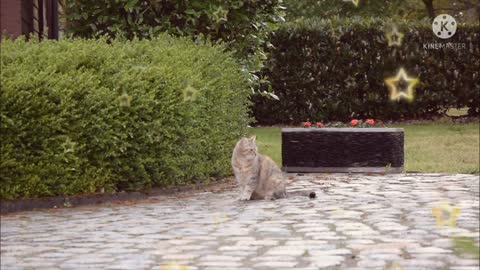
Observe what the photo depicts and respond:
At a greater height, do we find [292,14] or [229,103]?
[292,14]

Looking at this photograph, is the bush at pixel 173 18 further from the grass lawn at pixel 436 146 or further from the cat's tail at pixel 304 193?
the cat's tail at pixel 304 193

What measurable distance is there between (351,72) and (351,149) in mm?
10656

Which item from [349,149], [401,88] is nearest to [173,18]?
[349,149]

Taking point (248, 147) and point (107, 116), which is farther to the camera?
point (248, 147)

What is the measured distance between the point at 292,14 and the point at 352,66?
15051 mm

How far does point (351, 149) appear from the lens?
1395 centimetres

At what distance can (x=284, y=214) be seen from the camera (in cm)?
926

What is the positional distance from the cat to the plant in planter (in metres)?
3.47

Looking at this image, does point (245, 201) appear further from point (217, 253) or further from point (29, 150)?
point (217, 253)

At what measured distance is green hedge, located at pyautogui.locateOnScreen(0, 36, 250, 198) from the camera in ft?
31.8

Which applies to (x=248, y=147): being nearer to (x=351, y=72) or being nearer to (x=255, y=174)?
(x=255, y=174)

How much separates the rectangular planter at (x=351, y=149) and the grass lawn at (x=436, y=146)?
712mm

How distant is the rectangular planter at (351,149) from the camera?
13.9m

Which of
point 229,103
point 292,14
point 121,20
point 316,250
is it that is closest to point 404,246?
point 316,250
